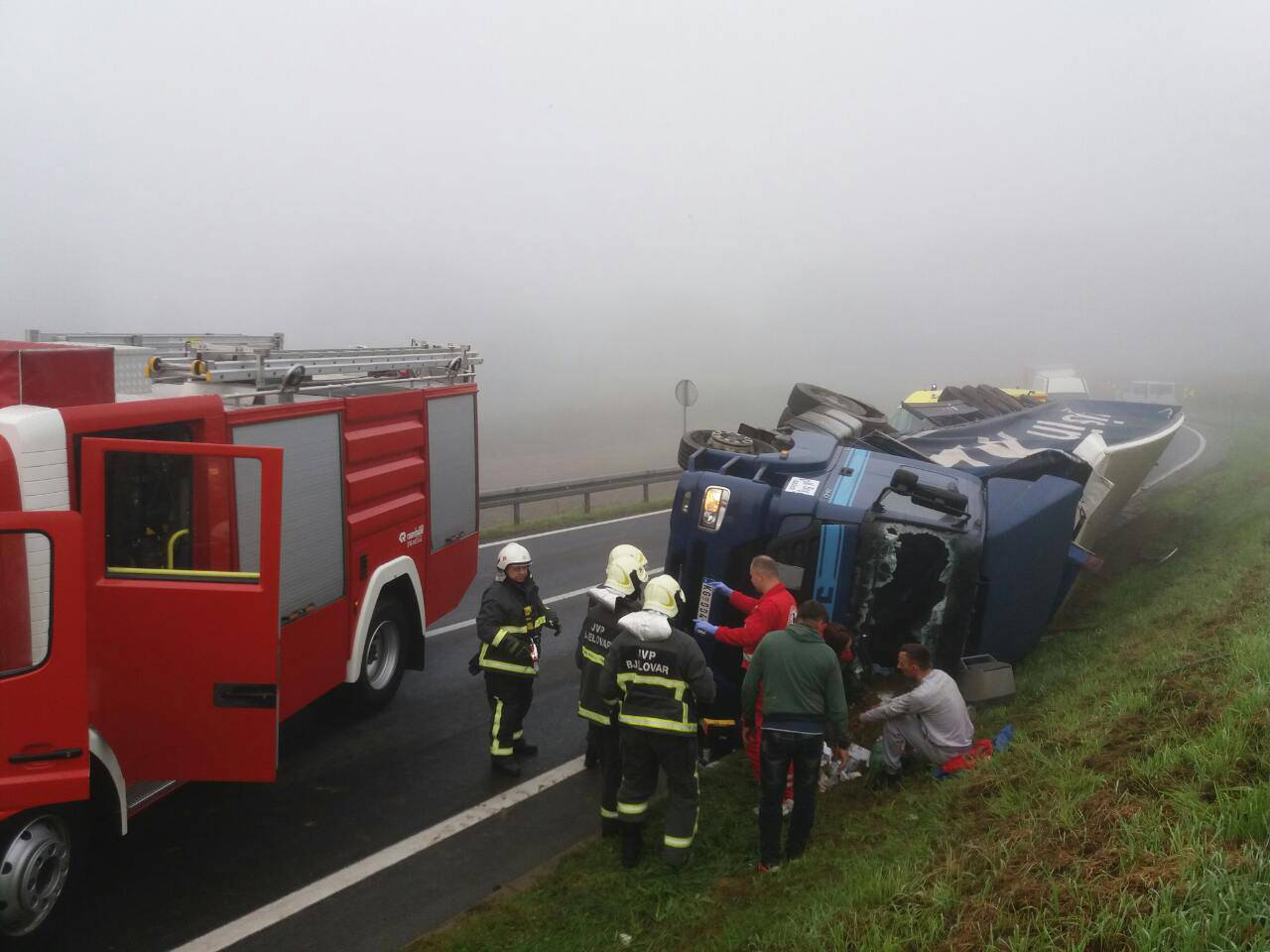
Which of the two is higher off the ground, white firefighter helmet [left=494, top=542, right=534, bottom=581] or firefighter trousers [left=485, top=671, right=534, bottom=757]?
white firefighter helmet [left=494, top=542, right=534, bottom=581]

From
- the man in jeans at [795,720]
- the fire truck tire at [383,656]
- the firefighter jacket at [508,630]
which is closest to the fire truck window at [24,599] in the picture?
the firefighter jacket at [508,630]

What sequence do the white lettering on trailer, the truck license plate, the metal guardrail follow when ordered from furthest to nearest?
the metal guardrail
the white lettering on trailer
the truck license plate

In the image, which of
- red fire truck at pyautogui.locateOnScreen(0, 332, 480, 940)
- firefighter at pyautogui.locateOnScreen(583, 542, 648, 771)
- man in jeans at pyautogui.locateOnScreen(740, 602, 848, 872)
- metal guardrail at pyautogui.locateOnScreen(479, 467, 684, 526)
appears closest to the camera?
red fire truck at pyautogui.locateOnScreen(0, 332, 480, 940)

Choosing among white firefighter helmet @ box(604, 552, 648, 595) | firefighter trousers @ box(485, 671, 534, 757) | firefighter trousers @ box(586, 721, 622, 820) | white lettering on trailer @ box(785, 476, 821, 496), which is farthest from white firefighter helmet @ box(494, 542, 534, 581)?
white lettering on trailer @ box(785, 476, 821, 496)

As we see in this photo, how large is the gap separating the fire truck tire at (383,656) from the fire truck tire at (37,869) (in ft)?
8.66

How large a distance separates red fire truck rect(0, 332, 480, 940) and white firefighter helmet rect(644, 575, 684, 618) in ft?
5.94

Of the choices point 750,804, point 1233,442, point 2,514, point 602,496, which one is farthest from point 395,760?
point 1233,442

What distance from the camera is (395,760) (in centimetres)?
659

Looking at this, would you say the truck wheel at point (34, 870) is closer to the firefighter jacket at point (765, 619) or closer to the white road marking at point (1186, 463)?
the firefighter jacket at point (765, 619)

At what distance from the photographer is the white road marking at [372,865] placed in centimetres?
458

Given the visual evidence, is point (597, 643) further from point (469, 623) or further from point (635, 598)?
point (469, 623)

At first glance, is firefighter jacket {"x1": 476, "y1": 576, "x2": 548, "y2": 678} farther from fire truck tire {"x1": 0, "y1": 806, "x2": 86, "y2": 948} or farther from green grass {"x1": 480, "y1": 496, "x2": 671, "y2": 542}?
green grass {"x1": 480, "y1": 496, "x2": 671, "y2": 542}

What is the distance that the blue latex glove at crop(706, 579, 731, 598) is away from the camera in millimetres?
6237

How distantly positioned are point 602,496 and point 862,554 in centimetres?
1933
